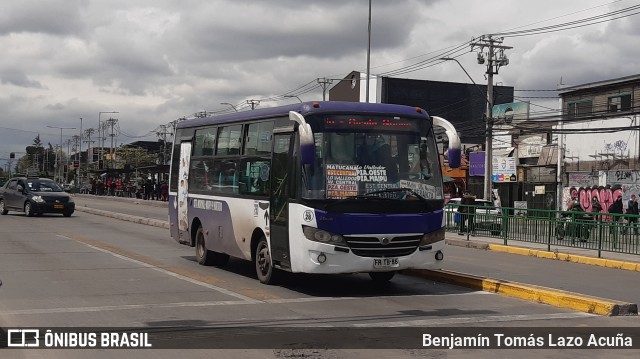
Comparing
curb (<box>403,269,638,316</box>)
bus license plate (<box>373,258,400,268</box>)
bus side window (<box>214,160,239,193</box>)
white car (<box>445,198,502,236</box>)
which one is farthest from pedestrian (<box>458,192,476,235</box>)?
bus license plate (<box>373,258,400,268</box>)

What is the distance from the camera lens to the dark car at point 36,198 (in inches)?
1190

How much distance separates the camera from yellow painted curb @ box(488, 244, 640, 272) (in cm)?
1658

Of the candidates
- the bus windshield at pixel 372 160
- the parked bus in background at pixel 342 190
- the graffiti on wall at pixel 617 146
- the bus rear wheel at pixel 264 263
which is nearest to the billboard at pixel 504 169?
the graffiti on wall at pixel 617 146

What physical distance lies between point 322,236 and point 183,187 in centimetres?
560

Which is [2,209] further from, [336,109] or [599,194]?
[599,194]

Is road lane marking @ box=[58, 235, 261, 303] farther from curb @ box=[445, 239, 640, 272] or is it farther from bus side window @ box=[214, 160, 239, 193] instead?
curb @ box=[445, 239, 640, 272]

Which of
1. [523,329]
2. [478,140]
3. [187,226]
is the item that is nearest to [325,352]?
[523,329]

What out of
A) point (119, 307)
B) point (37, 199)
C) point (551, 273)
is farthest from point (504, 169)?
point (119, 307)

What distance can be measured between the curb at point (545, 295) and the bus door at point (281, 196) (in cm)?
324

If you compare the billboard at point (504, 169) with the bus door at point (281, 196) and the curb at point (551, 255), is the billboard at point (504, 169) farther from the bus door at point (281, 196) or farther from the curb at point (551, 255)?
the bus door at point (281, 196)

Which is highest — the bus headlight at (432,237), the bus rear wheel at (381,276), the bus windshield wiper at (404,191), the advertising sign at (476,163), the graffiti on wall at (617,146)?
the graffiti on wall at (617,146)

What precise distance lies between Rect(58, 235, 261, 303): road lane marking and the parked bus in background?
825 mm

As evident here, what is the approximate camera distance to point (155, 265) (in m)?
14.4

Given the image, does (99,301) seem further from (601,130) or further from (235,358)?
(601,130)
